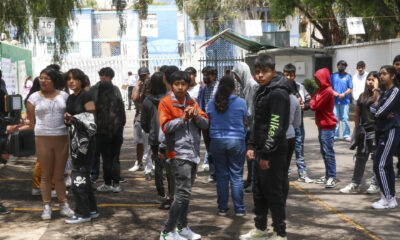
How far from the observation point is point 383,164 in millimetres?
7105

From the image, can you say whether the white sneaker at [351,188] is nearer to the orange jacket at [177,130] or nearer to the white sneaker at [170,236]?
the orange jacket at [177,130]

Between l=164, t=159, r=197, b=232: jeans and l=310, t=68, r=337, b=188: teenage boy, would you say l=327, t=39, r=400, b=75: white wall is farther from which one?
l=164, t=159, r=197, b=232: jeans

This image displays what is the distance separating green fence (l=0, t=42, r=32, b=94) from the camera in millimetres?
16312

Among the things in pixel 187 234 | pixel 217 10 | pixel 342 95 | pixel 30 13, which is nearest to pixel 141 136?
pixel 187 234

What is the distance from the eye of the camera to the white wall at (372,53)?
19264mm

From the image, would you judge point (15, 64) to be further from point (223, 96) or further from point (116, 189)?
point (223, 96)

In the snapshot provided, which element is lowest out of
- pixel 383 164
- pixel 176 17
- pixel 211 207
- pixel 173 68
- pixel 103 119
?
pixel 211 207

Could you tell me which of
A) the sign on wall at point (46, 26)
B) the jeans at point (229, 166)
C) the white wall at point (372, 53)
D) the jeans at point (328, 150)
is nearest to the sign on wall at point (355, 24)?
the white wall at point (372, 53)

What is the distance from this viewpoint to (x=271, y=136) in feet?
17.4

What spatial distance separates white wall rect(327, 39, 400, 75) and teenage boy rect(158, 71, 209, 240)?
582 inches

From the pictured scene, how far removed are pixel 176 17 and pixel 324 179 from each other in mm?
37209

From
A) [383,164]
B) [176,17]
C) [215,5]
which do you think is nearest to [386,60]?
[383,164]

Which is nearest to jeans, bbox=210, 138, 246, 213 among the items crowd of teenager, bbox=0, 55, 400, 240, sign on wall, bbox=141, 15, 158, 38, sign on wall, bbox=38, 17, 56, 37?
crowd of teenager, bbox=0, 55, 400, 240

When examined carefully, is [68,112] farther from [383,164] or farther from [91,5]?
[91,5]
